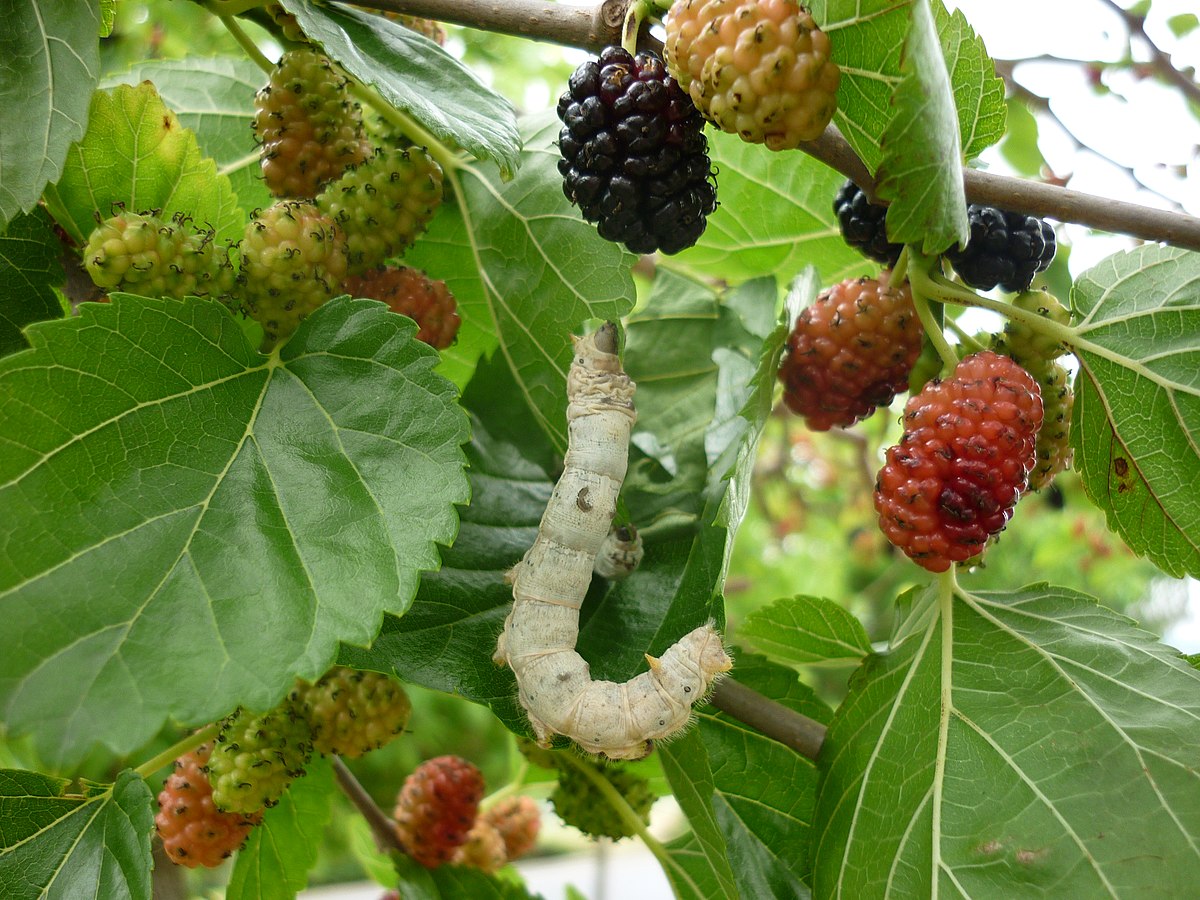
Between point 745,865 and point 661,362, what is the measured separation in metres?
0.47

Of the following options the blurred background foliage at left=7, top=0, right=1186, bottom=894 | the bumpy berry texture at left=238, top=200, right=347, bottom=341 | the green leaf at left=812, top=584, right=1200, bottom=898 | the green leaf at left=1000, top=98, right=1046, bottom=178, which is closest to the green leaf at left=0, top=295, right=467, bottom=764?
the bumpy berry texture at left=238, top=200, right=347, bottom=341

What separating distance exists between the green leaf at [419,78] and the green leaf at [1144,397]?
0.43m

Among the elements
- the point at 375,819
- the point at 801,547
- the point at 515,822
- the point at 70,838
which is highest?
the point at 70,838

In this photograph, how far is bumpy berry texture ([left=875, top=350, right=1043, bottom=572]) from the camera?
2.12 feet

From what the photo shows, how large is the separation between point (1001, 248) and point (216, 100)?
0.71m

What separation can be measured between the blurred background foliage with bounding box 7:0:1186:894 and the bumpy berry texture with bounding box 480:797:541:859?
98 cm

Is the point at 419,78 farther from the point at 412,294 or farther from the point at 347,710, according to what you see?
the point at 347,710

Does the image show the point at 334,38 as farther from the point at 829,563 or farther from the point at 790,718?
the point at 829,563

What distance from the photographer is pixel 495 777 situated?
424 cm

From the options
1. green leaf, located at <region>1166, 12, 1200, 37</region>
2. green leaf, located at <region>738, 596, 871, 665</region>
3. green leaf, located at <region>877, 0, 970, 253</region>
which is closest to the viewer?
green leaf, located at <region>877, 0, 970, 253</region>

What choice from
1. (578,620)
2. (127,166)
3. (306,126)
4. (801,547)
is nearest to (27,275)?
(127,166)

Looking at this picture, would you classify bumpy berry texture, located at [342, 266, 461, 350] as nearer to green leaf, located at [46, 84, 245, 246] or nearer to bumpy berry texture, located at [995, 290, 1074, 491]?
green leaf, located at [46, 84, 245, 246]

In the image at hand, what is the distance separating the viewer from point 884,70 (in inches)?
21.8

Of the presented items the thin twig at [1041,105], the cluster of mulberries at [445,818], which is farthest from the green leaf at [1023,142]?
the cluster of mulberries at [445,818]
